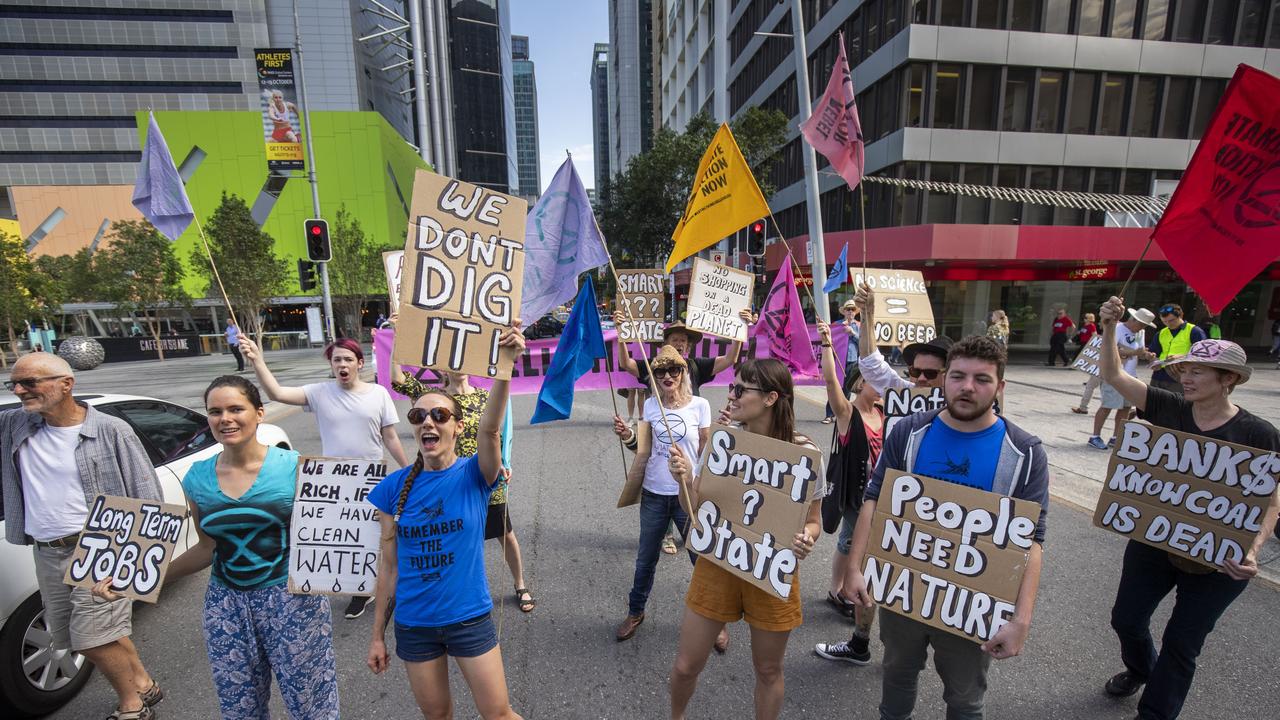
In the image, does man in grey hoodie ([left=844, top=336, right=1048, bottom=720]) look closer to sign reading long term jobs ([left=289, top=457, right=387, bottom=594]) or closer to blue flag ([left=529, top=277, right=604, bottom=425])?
blue flag ([left=529, top=277, right=604, bottom=425])

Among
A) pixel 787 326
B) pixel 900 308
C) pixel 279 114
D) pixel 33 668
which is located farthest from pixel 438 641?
pixel 279 114

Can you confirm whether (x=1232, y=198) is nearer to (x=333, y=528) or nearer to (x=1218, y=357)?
(x=1218, y=357)

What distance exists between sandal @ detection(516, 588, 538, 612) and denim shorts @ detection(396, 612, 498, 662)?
1.69 metres

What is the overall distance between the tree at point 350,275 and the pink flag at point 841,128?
1143 inches

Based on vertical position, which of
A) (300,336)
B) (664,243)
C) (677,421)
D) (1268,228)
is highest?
(664,243)

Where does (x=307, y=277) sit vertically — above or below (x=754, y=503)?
above

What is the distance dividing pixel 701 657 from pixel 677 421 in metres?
1.43

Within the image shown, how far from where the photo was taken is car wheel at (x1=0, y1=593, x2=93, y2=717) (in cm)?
277

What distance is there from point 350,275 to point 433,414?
111 feet

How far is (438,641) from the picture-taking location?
88.3 inches

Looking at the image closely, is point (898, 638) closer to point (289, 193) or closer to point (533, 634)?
point (533, 634)

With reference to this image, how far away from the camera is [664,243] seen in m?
27.6

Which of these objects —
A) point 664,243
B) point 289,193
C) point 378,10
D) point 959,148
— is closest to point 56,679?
point 959,148

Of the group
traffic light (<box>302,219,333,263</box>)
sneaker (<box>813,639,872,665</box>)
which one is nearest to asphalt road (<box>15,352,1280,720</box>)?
sneaker (<box>813,639,872,665</box>)
